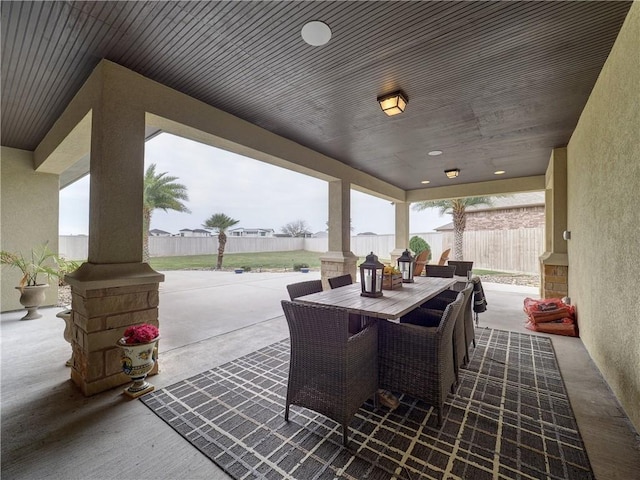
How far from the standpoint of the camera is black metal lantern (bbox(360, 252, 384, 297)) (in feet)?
8.59

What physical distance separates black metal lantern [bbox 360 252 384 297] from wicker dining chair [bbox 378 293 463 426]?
434 millimetres

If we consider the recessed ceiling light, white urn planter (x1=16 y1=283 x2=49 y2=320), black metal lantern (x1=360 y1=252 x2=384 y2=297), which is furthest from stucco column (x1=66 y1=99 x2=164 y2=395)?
white urn planter (x1=16 y1=283 x2=49 y2=320)

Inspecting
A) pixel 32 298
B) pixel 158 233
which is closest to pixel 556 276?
pixel 32 298

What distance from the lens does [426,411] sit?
213 cm

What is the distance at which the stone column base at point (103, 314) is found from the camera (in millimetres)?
2359

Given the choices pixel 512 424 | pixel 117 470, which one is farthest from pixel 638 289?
pixel 117 470

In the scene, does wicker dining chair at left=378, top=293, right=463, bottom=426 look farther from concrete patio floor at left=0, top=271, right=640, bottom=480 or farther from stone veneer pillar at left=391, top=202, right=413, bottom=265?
stone veneer pillar at left=391, top=202, right=413, bottom=265

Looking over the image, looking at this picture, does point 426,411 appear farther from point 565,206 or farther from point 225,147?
point 565,206

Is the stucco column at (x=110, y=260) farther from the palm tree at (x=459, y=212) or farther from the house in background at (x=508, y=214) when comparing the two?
the house in background at (x=508, y=214)

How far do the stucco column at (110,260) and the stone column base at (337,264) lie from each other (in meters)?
3.55

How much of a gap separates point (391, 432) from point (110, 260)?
8.72ft

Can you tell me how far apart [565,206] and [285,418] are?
5.32 metres

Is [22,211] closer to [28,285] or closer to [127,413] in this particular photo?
[28,285]

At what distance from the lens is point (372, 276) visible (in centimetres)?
262
